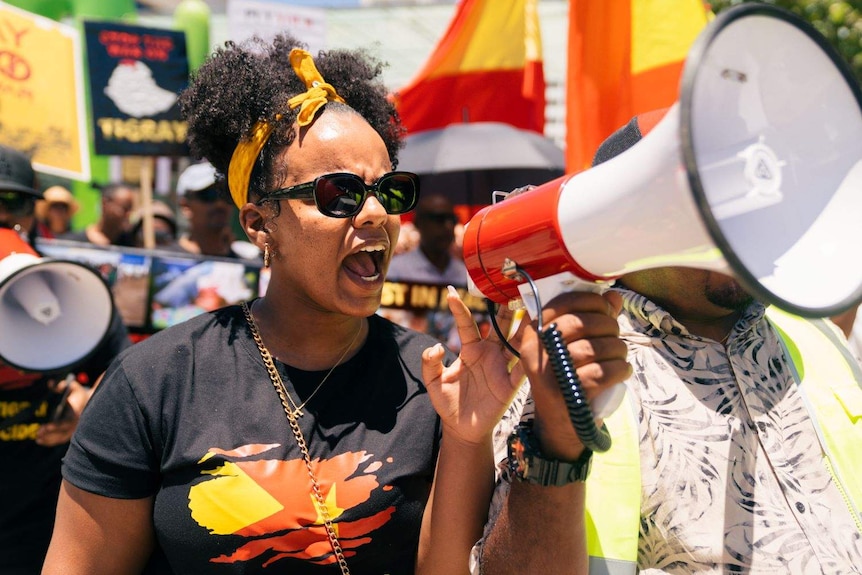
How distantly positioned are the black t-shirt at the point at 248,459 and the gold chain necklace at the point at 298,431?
0.04 ft

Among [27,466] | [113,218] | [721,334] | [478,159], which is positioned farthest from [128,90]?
[721,334]

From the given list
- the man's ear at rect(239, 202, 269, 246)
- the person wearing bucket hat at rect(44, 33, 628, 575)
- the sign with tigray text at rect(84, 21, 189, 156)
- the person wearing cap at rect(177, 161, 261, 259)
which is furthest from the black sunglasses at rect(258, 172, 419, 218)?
the sign with tigray text at rect(84, 21, 189, 156)

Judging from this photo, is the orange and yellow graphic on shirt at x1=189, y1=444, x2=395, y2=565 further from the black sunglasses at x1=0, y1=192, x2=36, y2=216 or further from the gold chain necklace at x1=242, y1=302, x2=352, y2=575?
the black sunglasses at x1=0, y1=192, x2=36, y2=216

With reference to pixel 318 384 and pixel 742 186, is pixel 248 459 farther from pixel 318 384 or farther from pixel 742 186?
pixel 742 186

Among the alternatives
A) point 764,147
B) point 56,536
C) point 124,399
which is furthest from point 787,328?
point 56,536

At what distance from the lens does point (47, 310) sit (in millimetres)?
2959

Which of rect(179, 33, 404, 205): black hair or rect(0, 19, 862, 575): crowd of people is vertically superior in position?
rect(179, 33, 404, 205): black hair

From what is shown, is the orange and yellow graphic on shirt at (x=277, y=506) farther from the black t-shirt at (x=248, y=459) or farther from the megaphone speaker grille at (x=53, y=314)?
the megaphone speaker grille at (x=53, y=314)

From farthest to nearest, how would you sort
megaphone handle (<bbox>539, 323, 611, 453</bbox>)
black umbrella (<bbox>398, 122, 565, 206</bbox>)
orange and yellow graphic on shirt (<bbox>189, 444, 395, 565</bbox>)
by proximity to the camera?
black umbrella (<bbox>398, 122, 565, 206</bbox>) → orange and yellow graphic on shirt (<bbox>189, 444, 395, 565</bbox>) → megaphone handle (<bbox>539, 323, 611, 453</bbox>)

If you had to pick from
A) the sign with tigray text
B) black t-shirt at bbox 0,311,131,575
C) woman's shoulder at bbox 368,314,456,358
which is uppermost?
the sign with tigray text

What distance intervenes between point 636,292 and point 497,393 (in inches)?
18.4

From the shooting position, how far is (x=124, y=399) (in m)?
1.88

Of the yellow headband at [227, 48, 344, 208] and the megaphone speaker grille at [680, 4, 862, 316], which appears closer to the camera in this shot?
the megaphone speaker grille at [680, 4, 862, 316]

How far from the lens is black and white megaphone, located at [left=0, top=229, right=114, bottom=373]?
2842 mm
